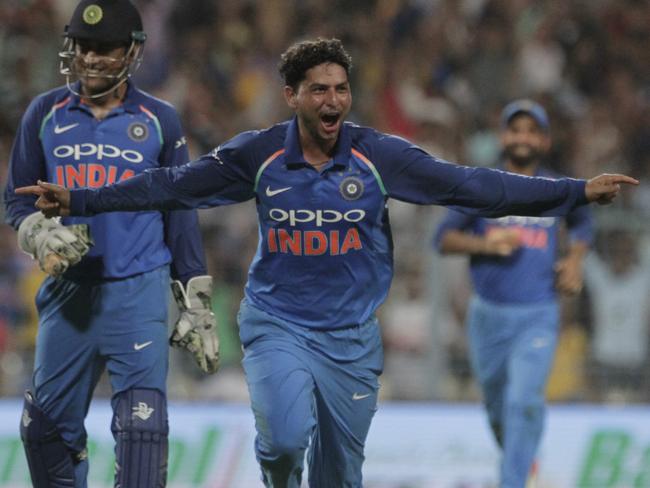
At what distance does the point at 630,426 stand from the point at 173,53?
5476mm

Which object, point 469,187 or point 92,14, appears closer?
point 469,187

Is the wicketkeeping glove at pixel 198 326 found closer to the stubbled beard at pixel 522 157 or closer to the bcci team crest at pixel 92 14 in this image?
the bcci team crest at pixel 92 14

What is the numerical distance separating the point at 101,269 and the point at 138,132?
2.01 feet

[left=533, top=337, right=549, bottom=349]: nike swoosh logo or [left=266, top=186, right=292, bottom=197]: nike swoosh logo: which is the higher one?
[left=266, top=186, right=292, bottom=197]: nike swoosh logo

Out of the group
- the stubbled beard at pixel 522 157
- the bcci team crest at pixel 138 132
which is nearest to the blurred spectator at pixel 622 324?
the stubbled beard at pixel 522 157

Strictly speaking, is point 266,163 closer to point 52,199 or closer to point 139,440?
point 52,199

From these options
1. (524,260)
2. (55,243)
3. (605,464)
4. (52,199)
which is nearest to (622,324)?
(605,464)

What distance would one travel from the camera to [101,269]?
6059mm

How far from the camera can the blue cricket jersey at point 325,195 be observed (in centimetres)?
562

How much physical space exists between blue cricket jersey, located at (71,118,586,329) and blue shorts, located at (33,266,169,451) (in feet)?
1.80

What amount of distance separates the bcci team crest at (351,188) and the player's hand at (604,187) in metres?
0.90

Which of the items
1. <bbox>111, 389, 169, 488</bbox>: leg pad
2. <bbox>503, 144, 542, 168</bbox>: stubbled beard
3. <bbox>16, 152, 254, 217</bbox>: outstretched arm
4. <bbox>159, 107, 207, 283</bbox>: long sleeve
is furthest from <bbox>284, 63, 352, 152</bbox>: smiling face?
<bbox>503, 144, 542, 168</bbox>: stubbled beard

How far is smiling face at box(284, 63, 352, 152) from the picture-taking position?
18.5 ft

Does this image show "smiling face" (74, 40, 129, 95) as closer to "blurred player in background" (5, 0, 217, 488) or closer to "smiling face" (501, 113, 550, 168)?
"blurred player in background" (5, 0, 217, 488)
